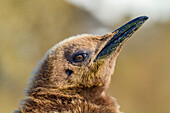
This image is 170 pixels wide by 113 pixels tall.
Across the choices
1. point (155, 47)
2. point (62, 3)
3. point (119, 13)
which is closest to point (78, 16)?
point (62, 3)

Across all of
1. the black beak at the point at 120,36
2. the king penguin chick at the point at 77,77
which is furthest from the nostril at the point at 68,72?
the black beak at the point at 120,36

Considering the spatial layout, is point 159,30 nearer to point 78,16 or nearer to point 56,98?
point 78,16

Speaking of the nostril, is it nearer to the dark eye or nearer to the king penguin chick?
the king penguin chick

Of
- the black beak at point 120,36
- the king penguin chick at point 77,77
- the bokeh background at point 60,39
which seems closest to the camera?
the king penguin chick at point 77,77

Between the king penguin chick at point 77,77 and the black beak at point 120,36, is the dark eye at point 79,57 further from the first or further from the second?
the black beak at point 120,36

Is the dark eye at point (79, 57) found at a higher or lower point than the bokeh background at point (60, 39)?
lower

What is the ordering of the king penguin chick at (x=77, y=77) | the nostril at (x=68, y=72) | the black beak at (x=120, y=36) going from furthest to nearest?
the black beak at (x=120, y=36) < the nostril at (x=68, y=72) < the king penguin chick at (x=77, y=77)
